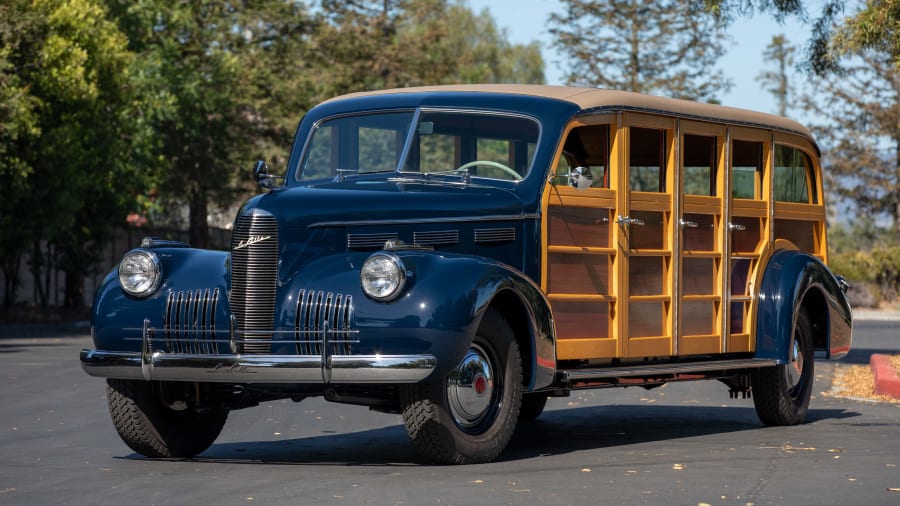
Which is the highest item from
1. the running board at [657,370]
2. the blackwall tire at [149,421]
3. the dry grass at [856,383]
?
the running board at [657,370]

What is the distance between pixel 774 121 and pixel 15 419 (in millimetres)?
6435

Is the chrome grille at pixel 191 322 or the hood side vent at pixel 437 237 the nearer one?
the chrome grille at pixel 191 322

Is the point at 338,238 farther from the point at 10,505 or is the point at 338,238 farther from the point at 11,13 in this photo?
the point at 11,13

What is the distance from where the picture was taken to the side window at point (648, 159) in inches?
422

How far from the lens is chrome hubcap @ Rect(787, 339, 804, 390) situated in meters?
12.0

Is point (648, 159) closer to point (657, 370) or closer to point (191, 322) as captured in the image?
point (657, 370)

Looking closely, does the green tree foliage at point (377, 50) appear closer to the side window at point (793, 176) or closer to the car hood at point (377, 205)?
the side window at point (793, 176)

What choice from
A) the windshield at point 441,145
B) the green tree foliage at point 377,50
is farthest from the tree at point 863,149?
the windshield at point 441,145

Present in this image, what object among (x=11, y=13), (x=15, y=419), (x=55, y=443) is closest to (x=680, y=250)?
(x=55, y=443)

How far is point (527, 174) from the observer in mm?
9695

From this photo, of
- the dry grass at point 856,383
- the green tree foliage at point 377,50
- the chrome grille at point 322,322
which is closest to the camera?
the chrome grille at point 322,322

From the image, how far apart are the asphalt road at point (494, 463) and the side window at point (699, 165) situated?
179cm

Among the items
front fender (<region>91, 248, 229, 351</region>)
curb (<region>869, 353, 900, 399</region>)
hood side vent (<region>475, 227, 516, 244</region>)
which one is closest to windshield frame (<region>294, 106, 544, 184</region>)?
hood side vent (<region>475, 227, 516, 244</region>)

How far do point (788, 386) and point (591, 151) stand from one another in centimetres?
289
